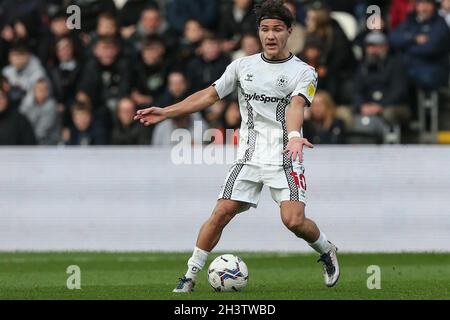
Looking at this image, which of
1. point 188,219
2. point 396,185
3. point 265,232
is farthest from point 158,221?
point 396,185

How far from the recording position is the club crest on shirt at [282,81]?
10258mm

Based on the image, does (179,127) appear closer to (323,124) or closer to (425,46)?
(323,124)

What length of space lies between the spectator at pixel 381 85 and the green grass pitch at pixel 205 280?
242cm

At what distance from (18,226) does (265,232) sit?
10.8 ft

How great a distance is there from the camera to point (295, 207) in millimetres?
10164

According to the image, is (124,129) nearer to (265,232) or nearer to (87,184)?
(87,184)

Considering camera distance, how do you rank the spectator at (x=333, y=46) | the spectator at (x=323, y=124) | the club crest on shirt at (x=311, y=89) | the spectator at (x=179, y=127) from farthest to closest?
the spectator at (x=333, y=46)
the spectator at (x=179, y=127)
the spectator at (x=323, y=124)
the club crest on shirt at (x=311, y=89)

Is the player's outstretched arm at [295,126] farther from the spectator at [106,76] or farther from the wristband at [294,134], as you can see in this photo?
the spectator at [106,76]

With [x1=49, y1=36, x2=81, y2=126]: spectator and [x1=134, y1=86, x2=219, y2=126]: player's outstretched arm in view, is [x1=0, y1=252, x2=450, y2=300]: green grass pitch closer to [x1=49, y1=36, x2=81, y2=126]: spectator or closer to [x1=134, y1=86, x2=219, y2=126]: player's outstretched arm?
[x1=134, y1=86, x2=219, y2=126]: player's outstretched arm

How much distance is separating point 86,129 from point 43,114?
0.76 metres

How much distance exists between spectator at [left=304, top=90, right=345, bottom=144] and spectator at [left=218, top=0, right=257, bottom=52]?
1.87 meters

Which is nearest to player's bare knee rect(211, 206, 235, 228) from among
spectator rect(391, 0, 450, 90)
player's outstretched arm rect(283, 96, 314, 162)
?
player's outstretched arm rect(283, 96, 314, 162)

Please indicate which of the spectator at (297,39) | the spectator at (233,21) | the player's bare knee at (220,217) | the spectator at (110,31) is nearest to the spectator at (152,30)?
the spectator at (110,31)

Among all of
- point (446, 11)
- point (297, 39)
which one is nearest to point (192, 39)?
point (297, 39)
